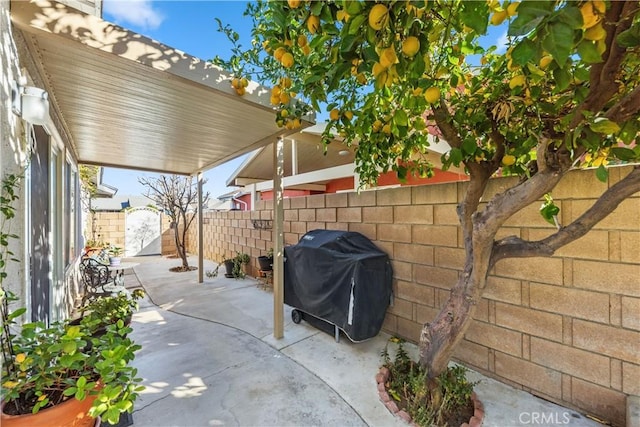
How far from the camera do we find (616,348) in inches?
82.9

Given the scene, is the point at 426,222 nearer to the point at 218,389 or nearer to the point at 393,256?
the point at 393,256

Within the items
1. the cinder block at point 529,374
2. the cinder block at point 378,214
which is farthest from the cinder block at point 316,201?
the cinder block at point 529,374

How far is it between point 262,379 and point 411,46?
118 inches

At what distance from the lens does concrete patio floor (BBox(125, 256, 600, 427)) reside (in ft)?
7.27

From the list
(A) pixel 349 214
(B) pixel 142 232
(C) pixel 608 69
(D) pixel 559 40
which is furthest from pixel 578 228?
(B) pixel 142 232

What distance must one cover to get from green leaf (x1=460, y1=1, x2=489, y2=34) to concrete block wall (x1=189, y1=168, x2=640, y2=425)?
2.05 m

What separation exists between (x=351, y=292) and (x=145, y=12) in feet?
12.0

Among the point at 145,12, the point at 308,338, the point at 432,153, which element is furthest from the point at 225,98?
the point at 432,153

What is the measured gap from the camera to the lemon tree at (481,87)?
3.17ft

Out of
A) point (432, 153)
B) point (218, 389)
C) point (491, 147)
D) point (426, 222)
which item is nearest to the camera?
point (491, 147)

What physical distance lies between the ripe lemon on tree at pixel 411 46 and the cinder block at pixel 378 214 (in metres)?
2.67

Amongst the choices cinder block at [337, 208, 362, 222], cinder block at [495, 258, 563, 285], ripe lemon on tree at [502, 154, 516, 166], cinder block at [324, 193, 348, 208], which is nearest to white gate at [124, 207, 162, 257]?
cinder block at [324, 193, 348, 208]

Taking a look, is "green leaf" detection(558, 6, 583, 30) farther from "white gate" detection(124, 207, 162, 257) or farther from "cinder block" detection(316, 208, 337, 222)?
"white gate" detection(124, 207, 162, 257)

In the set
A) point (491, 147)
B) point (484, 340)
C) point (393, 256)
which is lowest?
point (484, 340)
